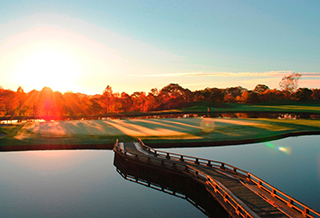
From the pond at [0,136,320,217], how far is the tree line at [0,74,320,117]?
100333 millimetres

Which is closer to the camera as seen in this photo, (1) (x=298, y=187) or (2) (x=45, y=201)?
(2) (x=45, y=201)

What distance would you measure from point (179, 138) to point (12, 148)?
28946mm

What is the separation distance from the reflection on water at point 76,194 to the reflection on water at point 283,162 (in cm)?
930

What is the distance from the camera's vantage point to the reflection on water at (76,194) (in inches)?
634

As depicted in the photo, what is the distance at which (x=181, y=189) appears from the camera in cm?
2092

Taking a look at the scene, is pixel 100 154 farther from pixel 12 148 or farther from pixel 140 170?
pixel 12 148

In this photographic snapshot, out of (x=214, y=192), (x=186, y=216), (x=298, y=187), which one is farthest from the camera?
(x=298, y=187)

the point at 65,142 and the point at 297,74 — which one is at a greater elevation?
the point at 297,74

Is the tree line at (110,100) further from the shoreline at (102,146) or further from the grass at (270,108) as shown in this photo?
the shoreline at (102,146)

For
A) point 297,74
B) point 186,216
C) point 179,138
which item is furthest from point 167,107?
point 186,216

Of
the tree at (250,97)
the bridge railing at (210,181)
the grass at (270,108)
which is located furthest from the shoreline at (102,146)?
the tree at (250,97)

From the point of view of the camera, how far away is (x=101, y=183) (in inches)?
842

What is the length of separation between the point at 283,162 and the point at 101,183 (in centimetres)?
2202

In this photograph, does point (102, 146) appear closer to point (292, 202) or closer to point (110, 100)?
point (292, 202)
